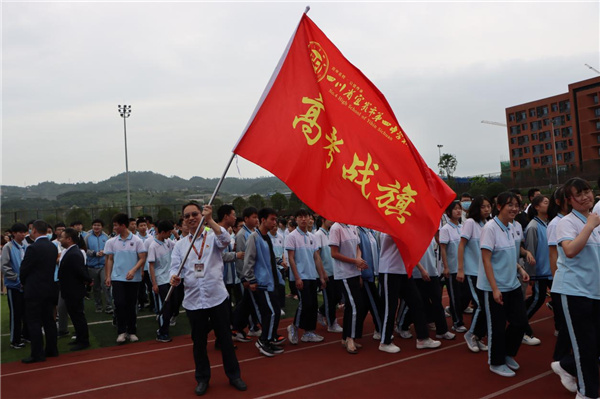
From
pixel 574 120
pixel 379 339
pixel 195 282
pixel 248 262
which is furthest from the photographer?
pixel 574 120

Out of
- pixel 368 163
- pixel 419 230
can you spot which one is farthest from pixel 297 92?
pixel 419 230

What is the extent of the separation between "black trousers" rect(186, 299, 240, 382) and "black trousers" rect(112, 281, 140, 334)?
10.0ft

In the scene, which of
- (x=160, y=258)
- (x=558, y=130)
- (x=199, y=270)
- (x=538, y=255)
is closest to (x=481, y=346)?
(x=538, y=255)

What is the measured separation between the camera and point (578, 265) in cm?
429

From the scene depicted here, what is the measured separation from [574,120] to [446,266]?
2941 inches

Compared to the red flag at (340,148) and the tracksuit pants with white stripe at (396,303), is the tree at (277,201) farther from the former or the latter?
the red flag at (340,148)

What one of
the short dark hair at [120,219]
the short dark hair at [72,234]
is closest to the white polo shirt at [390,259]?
the short dark hair at [120,219]

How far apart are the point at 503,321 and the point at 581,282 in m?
1.13

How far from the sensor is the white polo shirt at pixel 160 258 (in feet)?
26.7

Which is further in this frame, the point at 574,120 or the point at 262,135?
the point at 574,120

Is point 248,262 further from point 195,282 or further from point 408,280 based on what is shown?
point 408,280

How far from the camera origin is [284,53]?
5.09 metres

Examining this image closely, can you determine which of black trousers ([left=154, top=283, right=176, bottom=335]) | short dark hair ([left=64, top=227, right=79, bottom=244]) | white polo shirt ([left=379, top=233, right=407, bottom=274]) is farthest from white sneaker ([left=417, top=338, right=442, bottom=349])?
short dark hair ([left=64, top=227, right=79, bottom=244])

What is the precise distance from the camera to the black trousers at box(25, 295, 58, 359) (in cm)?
691
